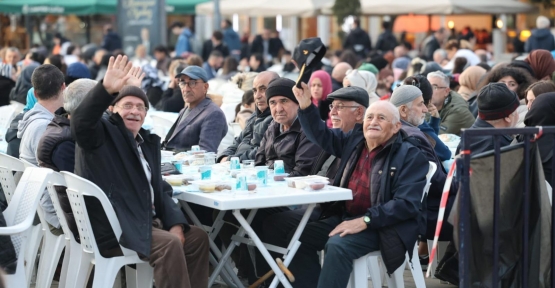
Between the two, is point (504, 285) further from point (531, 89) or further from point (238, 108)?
point (238, 108)

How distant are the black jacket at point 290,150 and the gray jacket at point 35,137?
146 centimetres

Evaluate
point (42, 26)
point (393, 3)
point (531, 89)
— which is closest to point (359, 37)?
point (393, 3)

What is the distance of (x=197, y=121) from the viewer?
7.60m

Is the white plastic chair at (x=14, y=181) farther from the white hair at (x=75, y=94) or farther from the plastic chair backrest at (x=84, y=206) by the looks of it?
the plastic chair backrest at (x=84, y=206)

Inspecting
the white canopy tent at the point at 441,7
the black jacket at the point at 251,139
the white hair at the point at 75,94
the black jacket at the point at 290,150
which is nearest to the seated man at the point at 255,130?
the black jacket at the point at 251,139

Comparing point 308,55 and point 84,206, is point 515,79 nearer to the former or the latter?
point 308,55

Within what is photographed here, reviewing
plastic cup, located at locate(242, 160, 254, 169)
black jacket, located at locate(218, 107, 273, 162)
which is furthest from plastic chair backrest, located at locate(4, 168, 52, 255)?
black jacket, located at locate(218, 107, 273, 162)

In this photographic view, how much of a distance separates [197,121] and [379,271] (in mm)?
2447

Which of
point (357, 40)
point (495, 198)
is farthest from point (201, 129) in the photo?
point (357, 40)

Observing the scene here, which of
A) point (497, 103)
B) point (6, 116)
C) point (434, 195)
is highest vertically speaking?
point (497, 103)

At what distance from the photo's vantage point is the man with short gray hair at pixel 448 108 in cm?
830

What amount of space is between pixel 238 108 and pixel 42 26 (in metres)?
20.0

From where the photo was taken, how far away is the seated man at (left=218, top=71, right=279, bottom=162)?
6.92 metres

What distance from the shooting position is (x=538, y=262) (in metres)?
4.45
